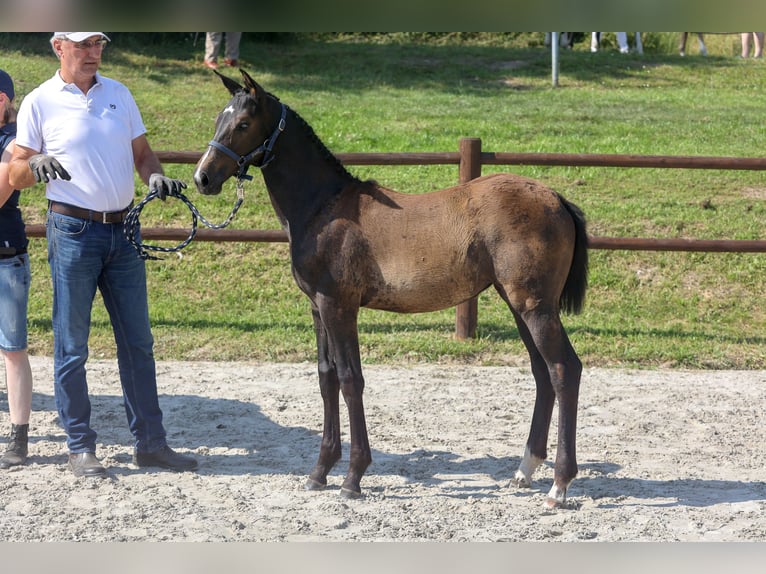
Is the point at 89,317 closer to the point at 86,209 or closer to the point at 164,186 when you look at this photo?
the point at 86,209

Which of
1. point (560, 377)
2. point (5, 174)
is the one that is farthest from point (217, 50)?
point (560, 377)

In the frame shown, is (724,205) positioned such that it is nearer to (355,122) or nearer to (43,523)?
(355,122)

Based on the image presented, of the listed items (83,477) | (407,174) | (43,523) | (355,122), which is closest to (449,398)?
(83,477)

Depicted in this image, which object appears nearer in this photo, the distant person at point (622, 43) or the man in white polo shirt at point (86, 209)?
the man in white polo shirt at point (86, 209)

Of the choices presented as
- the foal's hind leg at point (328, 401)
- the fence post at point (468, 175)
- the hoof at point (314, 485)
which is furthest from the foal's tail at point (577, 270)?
the fence post at point (468, 175)

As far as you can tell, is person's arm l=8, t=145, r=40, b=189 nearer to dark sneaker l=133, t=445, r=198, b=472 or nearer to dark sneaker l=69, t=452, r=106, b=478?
dark sneaker l=69, t=452, r=106, b=478

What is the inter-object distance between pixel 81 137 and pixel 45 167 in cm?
26

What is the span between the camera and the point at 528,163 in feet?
23.6

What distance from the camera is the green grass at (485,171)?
725 centimetres

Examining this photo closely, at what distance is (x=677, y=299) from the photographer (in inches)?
315

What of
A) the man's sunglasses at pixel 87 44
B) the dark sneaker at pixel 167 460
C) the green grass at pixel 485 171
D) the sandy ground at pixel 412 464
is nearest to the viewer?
the sandy ground at pixel 412 464

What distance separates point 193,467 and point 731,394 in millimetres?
3534

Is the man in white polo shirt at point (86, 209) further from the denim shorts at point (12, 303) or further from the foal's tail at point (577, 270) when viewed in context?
the foal's tail at point (577, 270)

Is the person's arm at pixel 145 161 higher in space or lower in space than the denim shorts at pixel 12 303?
higher
